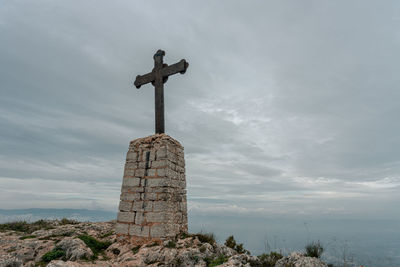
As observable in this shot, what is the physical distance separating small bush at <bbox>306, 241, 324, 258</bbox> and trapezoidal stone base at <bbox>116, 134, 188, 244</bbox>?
4278 mm

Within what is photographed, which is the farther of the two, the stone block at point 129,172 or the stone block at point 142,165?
the stone block at point 129,172

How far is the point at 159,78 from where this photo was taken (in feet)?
32.4

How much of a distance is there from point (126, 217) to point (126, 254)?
4.69 feet

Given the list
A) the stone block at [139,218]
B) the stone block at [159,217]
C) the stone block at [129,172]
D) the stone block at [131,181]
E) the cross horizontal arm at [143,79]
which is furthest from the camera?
the cross horizontal arm at [143,79]

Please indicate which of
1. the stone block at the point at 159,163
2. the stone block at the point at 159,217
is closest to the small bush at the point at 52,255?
the stone block at the point at 159,217

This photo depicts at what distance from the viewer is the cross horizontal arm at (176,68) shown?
9297 millimetres

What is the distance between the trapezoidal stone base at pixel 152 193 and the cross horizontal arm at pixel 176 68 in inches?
113

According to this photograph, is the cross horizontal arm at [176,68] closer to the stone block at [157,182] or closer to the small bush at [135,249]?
the stone block at [157,182]

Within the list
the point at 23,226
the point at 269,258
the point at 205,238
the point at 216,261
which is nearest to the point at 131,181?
the point at 205,238

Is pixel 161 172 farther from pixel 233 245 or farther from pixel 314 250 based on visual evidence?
pixel 314 250

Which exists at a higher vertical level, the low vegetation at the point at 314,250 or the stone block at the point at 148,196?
the stone block at the point at 148,196

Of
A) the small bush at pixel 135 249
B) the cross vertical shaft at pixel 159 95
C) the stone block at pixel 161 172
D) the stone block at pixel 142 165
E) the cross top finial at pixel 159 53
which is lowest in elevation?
the small bush at pixel 135 249

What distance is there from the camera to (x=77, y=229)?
9.53 meters

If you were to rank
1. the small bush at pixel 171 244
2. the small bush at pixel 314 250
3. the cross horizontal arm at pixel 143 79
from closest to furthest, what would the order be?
the small bush at pixel 314 250 → the small bush at pixel 171 244 → the cross horizontal arm at pixel 143 79
